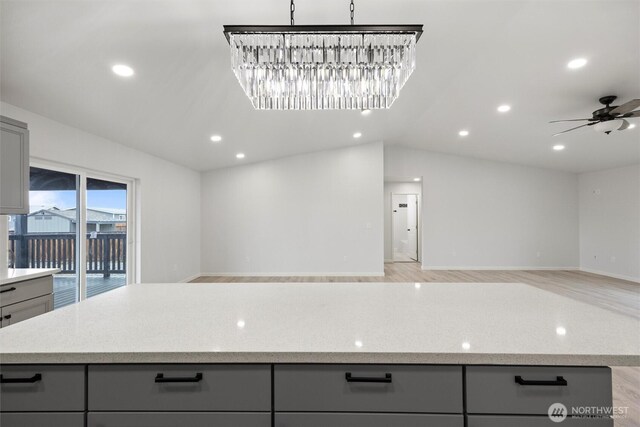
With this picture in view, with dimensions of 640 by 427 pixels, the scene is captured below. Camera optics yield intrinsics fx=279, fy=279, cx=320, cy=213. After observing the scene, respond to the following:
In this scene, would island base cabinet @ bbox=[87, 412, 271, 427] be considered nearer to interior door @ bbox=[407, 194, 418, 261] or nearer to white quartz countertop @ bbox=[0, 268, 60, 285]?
white quartz countertop @ bbox=[0, 268, 60, 285]

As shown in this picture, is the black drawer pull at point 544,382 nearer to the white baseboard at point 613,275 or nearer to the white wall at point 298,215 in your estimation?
the white wall at point 298,215

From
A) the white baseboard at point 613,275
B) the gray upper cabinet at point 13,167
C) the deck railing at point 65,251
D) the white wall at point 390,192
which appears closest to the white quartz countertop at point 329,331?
the gray upper cabinet at point 13,167

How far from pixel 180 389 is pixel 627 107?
448 centimetres

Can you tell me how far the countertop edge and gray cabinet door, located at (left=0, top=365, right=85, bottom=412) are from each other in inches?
1.3

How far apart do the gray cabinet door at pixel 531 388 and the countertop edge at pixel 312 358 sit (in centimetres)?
4

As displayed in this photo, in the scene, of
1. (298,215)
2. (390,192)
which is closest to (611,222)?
(390,192)

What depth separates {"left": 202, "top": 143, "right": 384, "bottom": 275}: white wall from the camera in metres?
6.17

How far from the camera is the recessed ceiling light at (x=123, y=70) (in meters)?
2.24

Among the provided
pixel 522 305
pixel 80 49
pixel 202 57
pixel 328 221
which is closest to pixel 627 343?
pixel 522 305

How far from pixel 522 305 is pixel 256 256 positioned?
18.1ft

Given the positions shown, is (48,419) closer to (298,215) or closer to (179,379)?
(179,379)

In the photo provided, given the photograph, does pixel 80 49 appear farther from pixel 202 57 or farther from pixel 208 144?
pixel 208 144

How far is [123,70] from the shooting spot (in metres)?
2.29

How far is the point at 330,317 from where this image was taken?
45.8 inches
